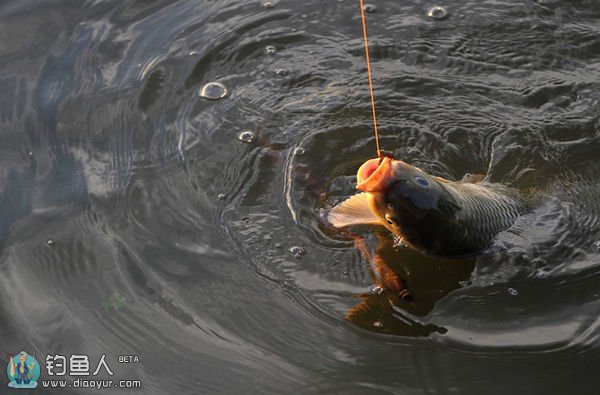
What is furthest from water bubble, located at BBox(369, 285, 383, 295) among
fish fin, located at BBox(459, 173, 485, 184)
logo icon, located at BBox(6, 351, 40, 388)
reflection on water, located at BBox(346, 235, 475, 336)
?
logo icon, located at BBox(6, 351, 40, 388)

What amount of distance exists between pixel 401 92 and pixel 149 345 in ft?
7.07

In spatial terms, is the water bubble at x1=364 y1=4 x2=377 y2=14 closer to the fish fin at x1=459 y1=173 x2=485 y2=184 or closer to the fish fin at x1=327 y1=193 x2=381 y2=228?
the fish fin at x1=459 y1=173 x2=485 y2=184

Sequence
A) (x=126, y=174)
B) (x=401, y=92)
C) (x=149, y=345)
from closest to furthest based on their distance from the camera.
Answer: (x=149, y=345) < (x=126, y=174) < (x=401, y=92)

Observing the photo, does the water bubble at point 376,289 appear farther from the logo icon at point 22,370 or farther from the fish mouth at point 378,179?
the logo icon at point 22,370

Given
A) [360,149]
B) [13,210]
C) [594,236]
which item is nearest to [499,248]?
[594,236]

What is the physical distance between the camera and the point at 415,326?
3492 mm

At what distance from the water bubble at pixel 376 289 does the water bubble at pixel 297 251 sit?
374 mm

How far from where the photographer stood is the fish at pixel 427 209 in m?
3.32

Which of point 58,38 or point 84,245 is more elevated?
point 58,38

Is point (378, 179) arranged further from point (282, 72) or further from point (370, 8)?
point (370, 8)

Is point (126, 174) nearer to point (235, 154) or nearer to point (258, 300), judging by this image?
point (235, 154)

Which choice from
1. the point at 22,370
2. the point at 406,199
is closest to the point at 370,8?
the point at 406,199

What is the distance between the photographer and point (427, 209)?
3389 mm

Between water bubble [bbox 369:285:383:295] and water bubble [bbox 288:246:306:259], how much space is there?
37 centimetres
